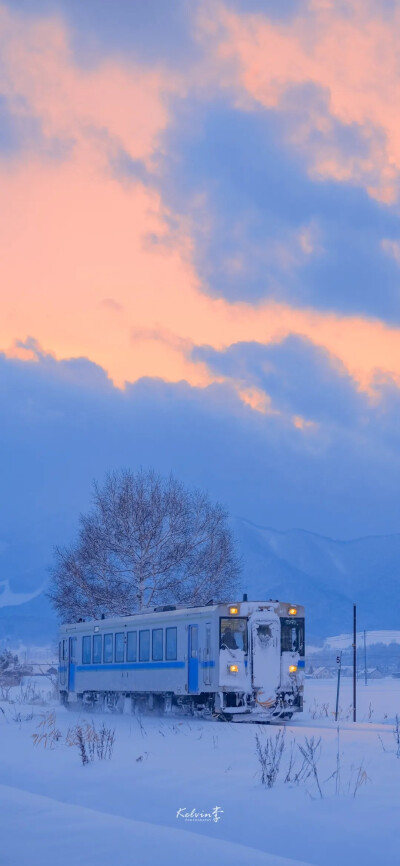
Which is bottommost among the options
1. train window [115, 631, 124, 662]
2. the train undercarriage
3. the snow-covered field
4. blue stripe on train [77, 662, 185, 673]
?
the train undercarriage

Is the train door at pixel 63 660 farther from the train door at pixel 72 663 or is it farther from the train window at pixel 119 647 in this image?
the train window at pixel 119 647

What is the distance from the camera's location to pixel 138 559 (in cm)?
4891

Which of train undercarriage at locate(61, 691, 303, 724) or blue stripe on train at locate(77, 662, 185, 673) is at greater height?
blue stripe on train at locate(77, 662, 185, 673)

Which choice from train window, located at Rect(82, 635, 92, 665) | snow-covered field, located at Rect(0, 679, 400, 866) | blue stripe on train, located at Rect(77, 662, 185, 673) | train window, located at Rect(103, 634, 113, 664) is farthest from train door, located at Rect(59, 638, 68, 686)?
snow-covered field, located at Rect(0, 679, 400, 866)

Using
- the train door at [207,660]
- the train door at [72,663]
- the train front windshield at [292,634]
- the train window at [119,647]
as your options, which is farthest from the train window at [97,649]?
the train front windshield at [292,634]

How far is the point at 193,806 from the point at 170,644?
1720 centimetres

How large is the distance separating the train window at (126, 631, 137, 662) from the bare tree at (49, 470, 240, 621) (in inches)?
569

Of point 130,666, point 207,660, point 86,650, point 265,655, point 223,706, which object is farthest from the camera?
point 86,650

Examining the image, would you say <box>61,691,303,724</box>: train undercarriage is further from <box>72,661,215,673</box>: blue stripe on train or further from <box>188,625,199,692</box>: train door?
<box>72,661,215,673</box>: blue stripe on train

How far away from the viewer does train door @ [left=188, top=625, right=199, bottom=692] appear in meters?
29.3

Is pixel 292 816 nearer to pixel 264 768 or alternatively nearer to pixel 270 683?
pixel 264 768

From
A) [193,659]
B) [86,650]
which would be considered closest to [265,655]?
[193,659]

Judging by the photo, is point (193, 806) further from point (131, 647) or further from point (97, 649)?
point (97, 649)

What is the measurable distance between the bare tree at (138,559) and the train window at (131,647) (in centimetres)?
1446
